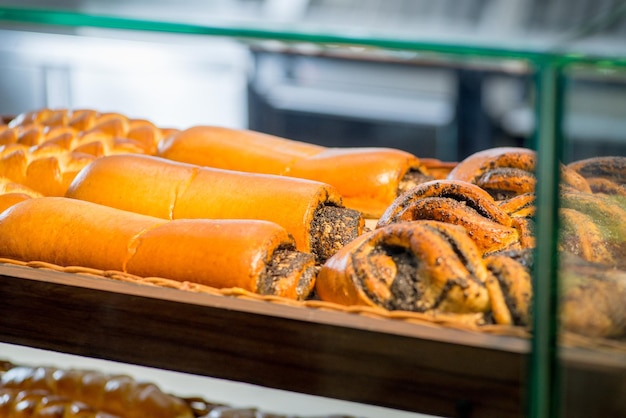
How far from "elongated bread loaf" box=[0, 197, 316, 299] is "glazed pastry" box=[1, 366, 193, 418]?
19cm

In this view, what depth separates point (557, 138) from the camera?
2.03 feet

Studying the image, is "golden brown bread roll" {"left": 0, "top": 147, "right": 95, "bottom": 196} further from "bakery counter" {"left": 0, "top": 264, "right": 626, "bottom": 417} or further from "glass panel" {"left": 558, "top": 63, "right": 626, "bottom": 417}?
"glass panel" {"left": 558, "top": 63, "right": 626, "bottom": 417}

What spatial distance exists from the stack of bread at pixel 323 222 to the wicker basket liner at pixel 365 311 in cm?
1

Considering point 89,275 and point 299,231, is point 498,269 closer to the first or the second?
point 299,231

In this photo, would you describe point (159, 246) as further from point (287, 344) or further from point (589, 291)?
point (589, 291)

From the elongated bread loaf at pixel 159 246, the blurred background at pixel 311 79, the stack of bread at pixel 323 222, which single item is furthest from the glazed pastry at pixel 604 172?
the blurred background at pixel 311 79

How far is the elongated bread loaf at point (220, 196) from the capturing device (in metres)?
1.14

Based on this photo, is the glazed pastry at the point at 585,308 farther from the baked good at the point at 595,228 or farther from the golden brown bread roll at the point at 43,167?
the golden brown bread roll at the point at 43,167

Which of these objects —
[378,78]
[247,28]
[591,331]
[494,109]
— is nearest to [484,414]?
[591,331]

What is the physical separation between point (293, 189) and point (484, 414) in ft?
1.78

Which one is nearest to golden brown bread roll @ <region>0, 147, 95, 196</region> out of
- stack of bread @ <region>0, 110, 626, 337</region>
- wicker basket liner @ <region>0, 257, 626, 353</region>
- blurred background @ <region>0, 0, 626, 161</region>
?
stack of bread @ <region>0, 110, 626, 337</region>

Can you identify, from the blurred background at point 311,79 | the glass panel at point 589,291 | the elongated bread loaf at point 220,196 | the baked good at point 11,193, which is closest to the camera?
the glass panel at point 589,291

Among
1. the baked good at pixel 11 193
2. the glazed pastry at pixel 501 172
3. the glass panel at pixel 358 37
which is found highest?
the glass panel at pixel 358 37

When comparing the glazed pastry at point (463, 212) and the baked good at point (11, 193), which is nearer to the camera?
the glazed pastry at point (463, 212)
